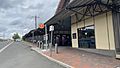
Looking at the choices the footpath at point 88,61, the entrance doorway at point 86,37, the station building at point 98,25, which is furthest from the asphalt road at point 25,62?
the entrance doorway at point 86,37

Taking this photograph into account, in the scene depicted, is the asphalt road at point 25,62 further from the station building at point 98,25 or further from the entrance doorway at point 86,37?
the entrance doorway at point 86,37

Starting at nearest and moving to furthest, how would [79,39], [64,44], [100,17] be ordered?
[100,17], [79,39], [64,44]

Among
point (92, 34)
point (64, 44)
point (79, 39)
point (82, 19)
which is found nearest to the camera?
point (92, 34)

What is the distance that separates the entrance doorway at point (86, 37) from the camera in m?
22.0

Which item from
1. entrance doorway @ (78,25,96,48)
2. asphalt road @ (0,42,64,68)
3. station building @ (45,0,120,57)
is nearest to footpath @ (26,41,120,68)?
asphalt road @ (0,42,64,68)

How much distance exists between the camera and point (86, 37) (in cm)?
2403

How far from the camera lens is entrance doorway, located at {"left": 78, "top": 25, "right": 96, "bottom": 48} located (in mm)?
21953

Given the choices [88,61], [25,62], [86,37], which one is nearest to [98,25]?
[86,37]

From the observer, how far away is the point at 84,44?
24609 millimetres

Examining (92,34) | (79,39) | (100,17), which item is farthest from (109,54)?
(79,39)

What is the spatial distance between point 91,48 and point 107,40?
13.9ft

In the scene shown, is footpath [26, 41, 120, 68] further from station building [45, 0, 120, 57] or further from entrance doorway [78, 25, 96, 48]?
entrance doorway [78, 25, 96, 48]

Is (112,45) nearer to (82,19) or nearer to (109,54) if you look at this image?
(109,54)

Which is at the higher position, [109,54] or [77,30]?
[77,30]
